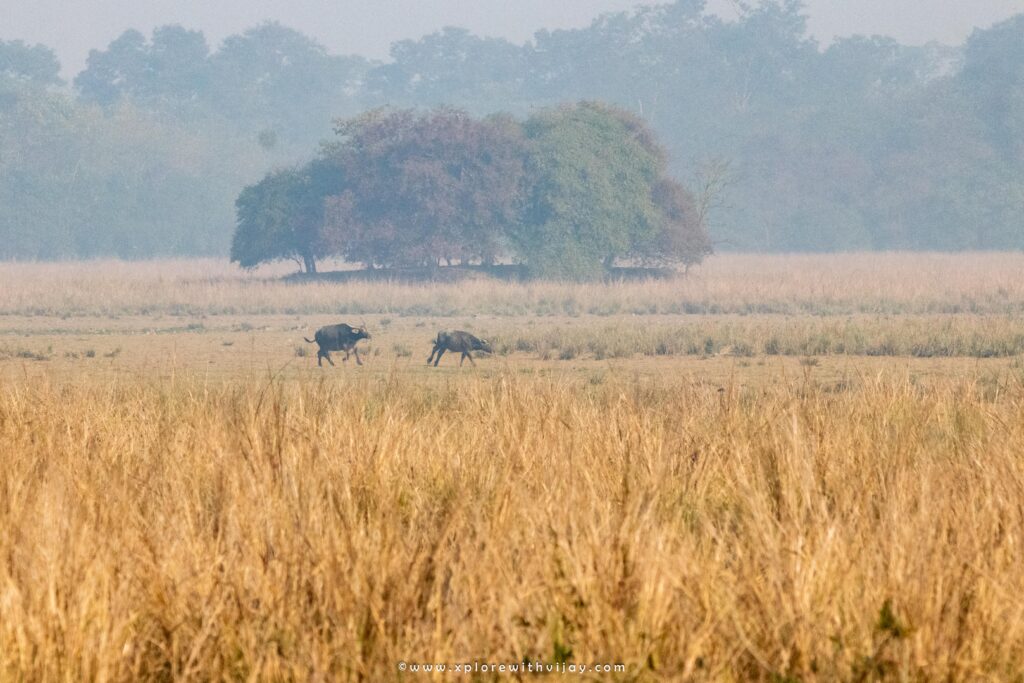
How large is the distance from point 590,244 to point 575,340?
73.0 feet

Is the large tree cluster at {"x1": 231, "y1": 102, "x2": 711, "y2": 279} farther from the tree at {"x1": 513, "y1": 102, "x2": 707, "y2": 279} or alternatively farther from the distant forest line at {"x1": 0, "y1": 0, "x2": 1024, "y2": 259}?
the distant forest line at {"x1": 0, "y1": 0, "x2": 1024, "y2": 259}

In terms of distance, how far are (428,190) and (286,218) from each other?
4.57 metres

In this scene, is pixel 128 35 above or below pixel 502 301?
above

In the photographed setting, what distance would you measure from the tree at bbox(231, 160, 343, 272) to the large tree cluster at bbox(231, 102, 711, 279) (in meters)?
0.05

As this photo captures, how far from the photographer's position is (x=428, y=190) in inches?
1667

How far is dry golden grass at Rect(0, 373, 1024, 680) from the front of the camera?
441cm

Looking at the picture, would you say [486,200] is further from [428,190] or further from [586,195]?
[586,195]

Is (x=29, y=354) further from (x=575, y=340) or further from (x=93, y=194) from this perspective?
(x=93, y=194)

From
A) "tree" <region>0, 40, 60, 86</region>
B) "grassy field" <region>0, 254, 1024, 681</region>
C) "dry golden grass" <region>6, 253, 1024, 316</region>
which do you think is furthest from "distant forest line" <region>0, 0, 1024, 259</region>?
"grassy field" <region>0, 254, 1024, 681</region>

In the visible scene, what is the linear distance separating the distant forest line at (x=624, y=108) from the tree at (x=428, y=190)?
14359 millimetres

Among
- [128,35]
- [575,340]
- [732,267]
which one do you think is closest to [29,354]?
[575,340]

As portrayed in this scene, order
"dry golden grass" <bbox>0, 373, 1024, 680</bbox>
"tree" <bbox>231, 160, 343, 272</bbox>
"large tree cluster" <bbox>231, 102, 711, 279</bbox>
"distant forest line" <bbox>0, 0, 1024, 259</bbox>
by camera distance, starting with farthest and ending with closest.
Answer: "distant forest line" <bbox>0, 0, 1024, 259</bbox>, "tree" <bbox>231, 160, 343, 272</bbox>, "large tree cluster" <bbox>231, 102, 711, 279</bbox>, "dry golden grass" <bbox>0, 373, 1024, 680</bbox>

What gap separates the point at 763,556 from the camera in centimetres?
491

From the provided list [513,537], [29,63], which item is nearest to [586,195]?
[513,537]
